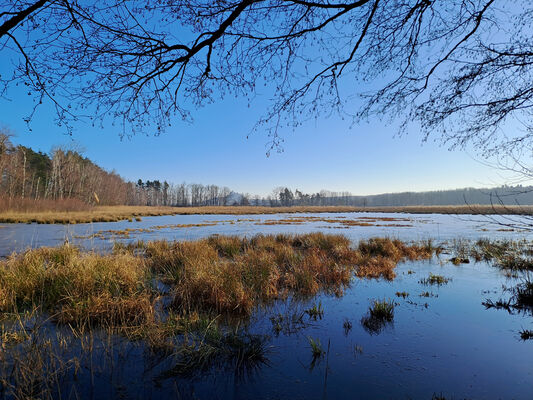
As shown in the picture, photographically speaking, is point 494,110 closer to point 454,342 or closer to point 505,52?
point 505,52

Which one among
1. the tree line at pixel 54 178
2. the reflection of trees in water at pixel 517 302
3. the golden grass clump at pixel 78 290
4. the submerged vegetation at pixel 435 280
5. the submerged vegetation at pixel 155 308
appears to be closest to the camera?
the submerged vegetation at pixel 155 308

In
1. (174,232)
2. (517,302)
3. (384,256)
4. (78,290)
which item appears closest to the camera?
(78,290)

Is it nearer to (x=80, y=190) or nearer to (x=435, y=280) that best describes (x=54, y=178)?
(x=80, y=190)

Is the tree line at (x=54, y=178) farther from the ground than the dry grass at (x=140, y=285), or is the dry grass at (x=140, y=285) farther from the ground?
the tree line at (x=54, y=178)

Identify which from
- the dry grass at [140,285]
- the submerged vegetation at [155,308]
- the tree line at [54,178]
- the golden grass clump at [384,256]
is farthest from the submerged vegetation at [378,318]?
the tree line at [54,178]

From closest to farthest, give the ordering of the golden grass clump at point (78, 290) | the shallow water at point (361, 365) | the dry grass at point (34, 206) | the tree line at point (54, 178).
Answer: the shallow water at point (361, 365)
the golden grass clump at point (78, 290)
the dry grass at point (34, 206)
the tree line at point (54, 178)

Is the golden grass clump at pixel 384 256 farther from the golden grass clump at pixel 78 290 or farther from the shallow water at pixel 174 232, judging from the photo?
the golden grass clump at pixel 78 290

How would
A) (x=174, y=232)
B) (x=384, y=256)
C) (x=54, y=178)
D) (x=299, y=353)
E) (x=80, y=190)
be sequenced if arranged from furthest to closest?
(x=80, y=190), (x=54, y=178), (x=174, y=232), (x=384, y=256), (x=299, y=353)

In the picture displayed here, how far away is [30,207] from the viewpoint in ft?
98.6

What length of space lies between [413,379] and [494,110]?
3581 mm

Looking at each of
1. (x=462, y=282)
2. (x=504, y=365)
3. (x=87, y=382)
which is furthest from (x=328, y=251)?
(x=87, y=382)

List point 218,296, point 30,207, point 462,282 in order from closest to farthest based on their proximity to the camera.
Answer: point 218,296 < point 462,282 < point 30,207

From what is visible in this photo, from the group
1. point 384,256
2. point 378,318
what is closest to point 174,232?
point 384,256

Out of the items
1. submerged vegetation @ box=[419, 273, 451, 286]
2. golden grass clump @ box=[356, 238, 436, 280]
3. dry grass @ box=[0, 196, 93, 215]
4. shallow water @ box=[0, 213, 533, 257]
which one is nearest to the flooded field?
submerged vegetation @ box=[419, 273, 451, 286]
